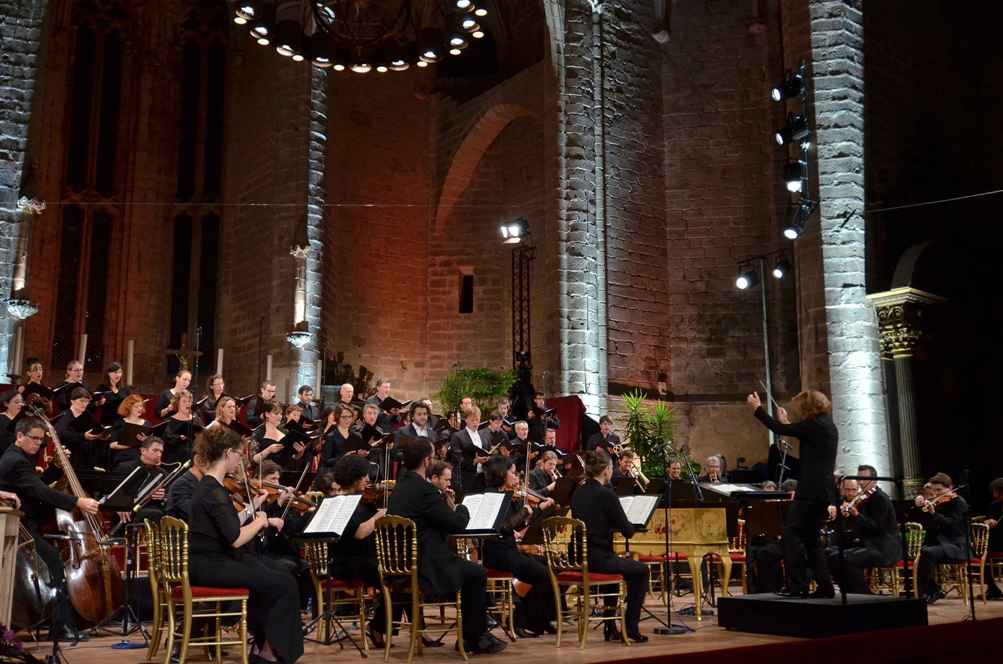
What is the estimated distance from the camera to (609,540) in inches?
265

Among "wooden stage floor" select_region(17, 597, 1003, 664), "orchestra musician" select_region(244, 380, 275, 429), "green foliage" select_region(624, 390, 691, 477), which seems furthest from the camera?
"green foliage" select_region(624, 390, 691, 477)

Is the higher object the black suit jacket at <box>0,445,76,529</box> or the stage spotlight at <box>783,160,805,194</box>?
the stage spotlight at <box>783,160,805,194</box>

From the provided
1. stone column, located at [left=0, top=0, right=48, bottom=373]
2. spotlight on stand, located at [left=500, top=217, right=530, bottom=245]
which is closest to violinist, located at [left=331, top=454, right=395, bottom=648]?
stone column, located at [left=0, top=0, right=48, bottom=373]

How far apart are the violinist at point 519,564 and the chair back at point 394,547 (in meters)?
0.89

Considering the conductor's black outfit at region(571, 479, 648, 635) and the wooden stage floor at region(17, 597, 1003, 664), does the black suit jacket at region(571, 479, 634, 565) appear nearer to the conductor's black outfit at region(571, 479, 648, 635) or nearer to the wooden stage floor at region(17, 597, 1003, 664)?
the conductor's black outfit at region(571, 479, 648, 635)

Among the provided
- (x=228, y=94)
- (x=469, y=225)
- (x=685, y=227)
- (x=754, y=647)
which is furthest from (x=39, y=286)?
(x=754, y=647)

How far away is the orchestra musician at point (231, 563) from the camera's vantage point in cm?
519

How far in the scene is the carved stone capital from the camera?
13.1 m

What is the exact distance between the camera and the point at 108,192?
62.2 feet

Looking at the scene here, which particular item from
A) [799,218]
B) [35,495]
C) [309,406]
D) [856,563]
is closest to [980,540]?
[856,563]

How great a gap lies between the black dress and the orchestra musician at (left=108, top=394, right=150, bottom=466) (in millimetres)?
3725

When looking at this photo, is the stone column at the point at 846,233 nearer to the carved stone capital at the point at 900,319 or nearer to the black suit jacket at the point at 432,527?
the carved stone capital at the point at 900,319

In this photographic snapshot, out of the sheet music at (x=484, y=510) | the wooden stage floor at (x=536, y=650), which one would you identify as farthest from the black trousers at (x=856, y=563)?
the sheet music at (x=484, y=510)

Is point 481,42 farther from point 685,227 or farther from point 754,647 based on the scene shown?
point 754,647
